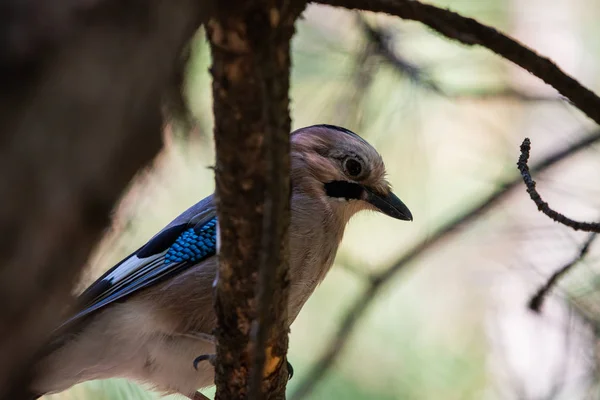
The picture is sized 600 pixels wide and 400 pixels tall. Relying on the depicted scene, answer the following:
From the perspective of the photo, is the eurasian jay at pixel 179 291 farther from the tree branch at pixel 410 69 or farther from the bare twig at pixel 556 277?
the bare twig at pixel 556 277

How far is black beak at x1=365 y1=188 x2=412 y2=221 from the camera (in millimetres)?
2584

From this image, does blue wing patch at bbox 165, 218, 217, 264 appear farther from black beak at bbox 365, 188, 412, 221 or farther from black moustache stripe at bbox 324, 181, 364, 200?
black beak at bbox 365, 188, 412, 221

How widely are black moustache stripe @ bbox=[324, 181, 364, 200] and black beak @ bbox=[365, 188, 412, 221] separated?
3cm

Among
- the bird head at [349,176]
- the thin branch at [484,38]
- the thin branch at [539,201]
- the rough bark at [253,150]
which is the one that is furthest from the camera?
the bird head at [349,176]

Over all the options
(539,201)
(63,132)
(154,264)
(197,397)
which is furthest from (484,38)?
(197,397)

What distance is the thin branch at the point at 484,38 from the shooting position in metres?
1.50

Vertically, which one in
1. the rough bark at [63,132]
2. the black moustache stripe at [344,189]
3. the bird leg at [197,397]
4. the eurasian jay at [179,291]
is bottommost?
the rough bark at [63,132]

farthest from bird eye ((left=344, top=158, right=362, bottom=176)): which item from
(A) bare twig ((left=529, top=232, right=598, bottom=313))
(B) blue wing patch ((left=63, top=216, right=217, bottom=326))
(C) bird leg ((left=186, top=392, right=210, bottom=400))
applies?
(C) bird leg ((left=186, top=392, right=210, bottom=400))

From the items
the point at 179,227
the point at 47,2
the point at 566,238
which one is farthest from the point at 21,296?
the point at 566,238

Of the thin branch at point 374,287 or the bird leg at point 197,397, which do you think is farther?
the thin branch at point 374,287

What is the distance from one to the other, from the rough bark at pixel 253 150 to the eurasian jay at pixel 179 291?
753 millimetres

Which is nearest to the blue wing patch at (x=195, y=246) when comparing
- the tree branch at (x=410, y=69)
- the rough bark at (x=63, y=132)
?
the tree branch at (x=410, y=69)

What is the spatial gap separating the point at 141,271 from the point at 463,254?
2.13 meters

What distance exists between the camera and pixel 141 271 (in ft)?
7.85
